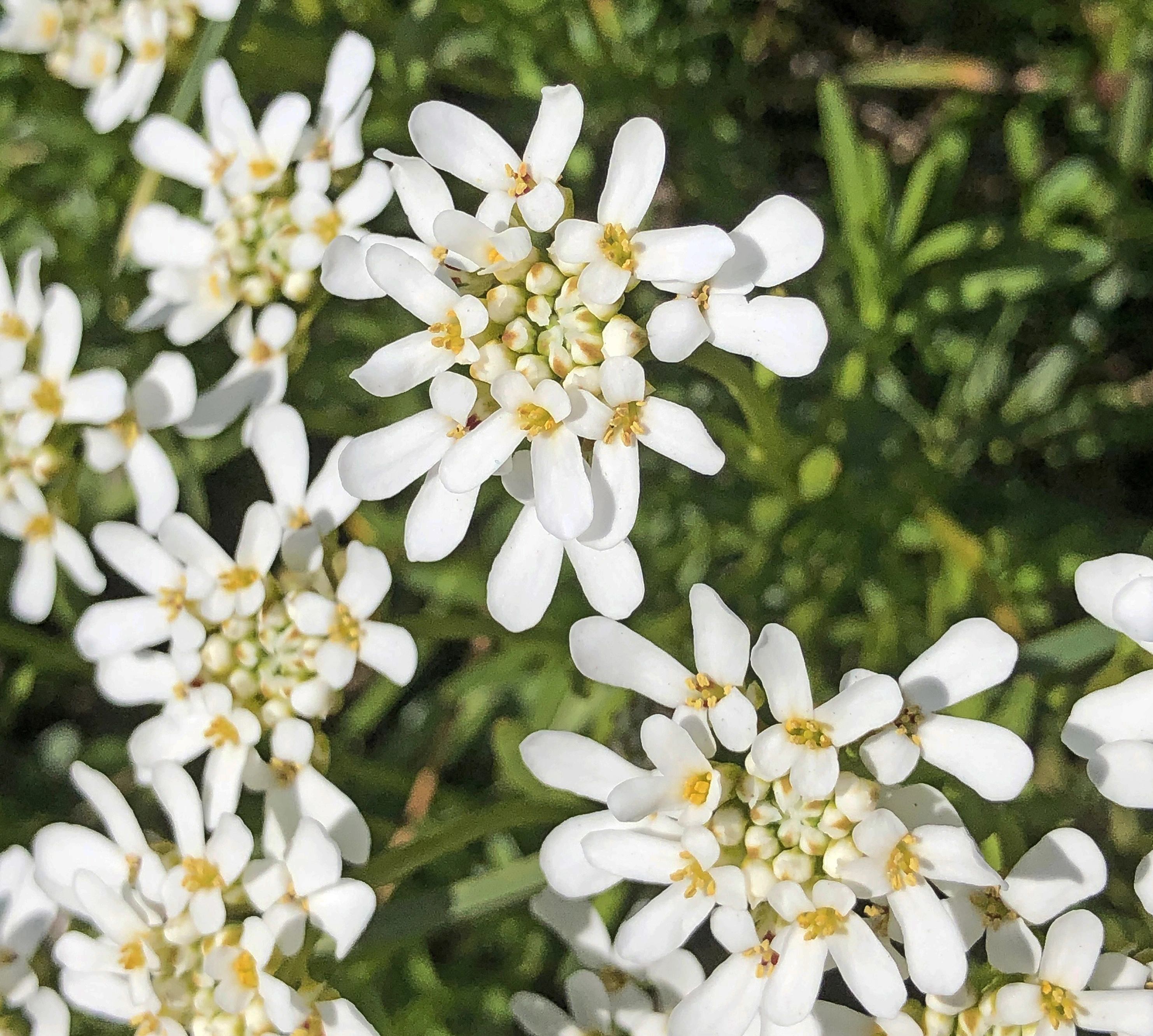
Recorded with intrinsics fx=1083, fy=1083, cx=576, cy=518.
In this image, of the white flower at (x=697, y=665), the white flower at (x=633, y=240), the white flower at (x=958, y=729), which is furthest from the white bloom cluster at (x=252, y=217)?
the white flower at (x=958, y=729)

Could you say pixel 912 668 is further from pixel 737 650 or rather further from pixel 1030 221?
pixel 1030 221

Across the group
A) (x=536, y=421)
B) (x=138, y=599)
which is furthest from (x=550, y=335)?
(x=138, y=599)

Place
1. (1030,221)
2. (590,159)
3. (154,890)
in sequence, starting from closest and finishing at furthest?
(154,890) < (1030,221) < (590,159)

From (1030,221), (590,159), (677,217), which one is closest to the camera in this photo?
(1030,221)

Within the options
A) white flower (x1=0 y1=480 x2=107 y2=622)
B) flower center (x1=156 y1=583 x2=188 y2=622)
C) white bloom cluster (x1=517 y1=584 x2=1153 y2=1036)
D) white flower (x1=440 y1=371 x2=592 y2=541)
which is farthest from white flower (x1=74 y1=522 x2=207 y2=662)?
white bloom cluster (x1=517 y1=584 x2=1153 y2=1036)

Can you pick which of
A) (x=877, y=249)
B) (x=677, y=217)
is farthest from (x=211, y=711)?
(x=677, y=217)

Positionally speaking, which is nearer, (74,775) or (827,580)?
(74,775)

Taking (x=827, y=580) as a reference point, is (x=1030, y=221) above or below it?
above

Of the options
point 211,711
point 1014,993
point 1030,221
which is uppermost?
point 1030,221
